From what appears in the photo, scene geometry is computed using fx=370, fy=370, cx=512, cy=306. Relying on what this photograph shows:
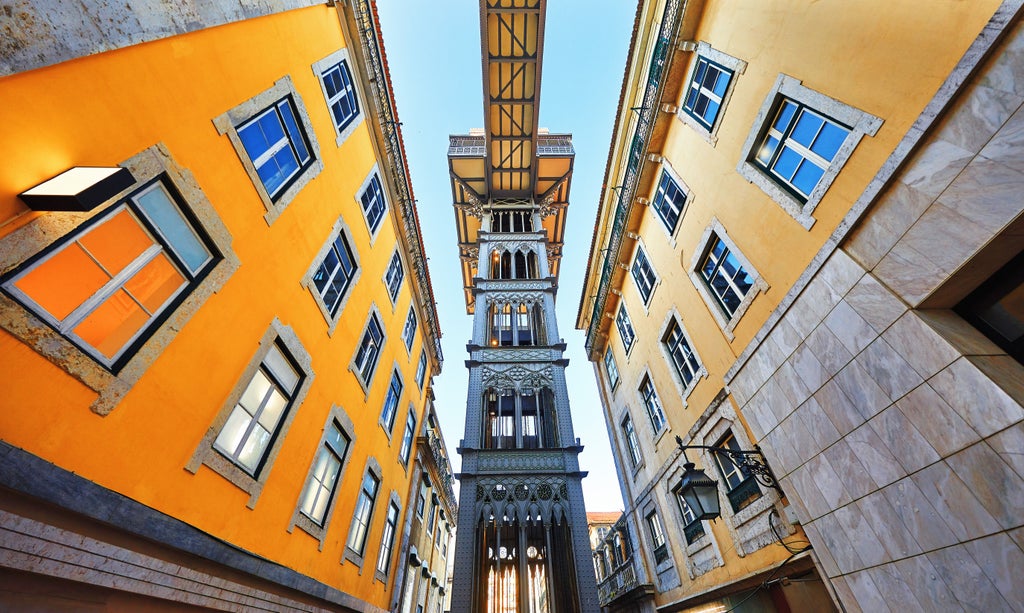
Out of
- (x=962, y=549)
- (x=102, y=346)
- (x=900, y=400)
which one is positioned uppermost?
(x=102, y=346)

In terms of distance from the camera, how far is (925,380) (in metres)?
4.66

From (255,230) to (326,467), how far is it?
615cm

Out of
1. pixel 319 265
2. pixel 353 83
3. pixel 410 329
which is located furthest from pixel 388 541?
pixel 353 83

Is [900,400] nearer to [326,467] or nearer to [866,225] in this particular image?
[866,225]

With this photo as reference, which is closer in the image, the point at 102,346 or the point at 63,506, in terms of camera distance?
the point at 63,506

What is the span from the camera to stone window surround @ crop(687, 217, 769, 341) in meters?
7.90

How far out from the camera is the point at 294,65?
28.7 ft

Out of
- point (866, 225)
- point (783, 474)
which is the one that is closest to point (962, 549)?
point (783, 474)

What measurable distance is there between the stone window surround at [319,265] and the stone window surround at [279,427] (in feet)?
4.22

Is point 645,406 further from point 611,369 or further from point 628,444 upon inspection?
point 611,369

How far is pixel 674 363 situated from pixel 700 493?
518cm

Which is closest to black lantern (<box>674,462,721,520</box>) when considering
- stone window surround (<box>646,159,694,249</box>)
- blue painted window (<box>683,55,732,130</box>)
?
stone window surround (<box>646,159,694,249</box>)

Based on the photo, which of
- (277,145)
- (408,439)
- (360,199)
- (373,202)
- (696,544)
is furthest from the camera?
(408,439)

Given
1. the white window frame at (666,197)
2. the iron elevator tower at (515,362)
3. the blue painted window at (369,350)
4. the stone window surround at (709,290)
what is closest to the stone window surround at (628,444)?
the iron elevator tower at (515,362)
